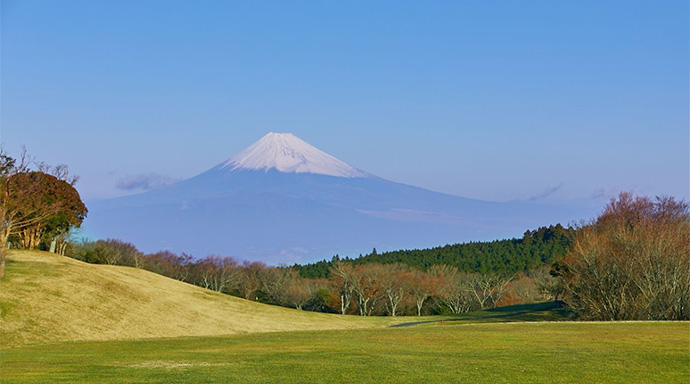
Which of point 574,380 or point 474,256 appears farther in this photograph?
point 474,256

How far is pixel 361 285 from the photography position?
384 feet

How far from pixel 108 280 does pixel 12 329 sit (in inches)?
760

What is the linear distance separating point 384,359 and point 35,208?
45479 millimetres

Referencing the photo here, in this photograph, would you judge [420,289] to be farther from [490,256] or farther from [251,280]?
[490,256]

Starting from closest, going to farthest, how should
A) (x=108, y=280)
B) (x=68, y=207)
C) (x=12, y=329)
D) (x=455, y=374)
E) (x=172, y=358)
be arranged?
1. (x=455, y=374)
2. (x=172, y=358)
3. (x=12, y=329)
4. (x=108, y=280)
5. (x=68, y=207)

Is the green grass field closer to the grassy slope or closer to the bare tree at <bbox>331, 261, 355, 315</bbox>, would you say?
the grassy slope

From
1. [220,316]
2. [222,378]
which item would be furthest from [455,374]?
[220,316]

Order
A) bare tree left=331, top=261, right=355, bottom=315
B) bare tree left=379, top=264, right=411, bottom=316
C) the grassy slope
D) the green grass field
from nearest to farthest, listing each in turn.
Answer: the green grass field
the grassy slope
bare tree left=331, top=261, right=355, bottom=315
bare tree left=379, top=264, right=411, bottom=316

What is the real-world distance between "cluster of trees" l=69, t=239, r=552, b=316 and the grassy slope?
3083cm

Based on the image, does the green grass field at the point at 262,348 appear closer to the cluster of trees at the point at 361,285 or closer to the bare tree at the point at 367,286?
the cluster of trees at the point at 361,285

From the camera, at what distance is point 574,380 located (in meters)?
22.1

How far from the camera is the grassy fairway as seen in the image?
2259 cm

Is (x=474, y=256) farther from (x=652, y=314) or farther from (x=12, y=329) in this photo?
(x=12, y=329)

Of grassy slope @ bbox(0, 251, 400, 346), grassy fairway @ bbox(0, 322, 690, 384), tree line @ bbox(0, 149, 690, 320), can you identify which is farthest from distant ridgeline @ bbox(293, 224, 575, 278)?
grassy fairway @ bbox(0, 322, 690, 384)
